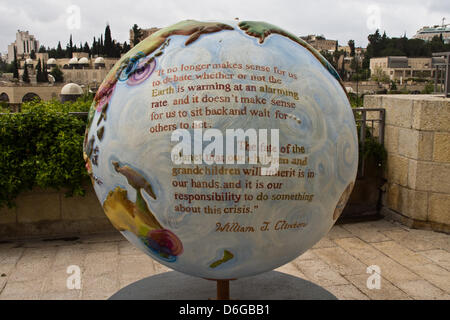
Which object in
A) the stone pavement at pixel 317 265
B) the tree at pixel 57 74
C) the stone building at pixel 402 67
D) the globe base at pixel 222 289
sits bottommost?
the stone pavement at pixel 317 265

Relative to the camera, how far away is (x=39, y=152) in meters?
6.32

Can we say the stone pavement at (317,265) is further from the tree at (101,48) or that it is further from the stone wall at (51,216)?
the tree at (101,48)

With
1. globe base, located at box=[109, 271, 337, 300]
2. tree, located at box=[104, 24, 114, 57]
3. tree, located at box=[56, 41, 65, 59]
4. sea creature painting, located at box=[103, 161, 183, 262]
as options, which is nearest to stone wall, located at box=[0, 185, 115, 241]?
globe base, located at box=[109, 271, 337, 300]

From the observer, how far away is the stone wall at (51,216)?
658 centimetres

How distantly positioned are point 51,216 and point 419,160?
203 inches

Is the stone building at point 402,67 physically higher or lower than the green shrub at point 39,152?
higher

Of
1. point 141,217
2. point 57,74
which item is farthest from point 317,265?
point 57,74

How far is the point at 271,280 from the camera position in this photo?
4371mm

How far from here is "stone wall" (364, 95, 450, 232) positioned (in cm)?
663

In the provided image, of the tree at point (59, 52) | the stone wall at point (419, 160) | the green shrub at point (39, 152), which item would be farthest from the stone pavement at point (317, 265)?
the tree at point (59, 52)

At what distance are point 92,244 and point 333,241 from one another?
3218 mm

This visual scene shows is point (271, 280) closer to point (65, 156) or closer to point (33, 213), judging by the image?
point (65, 156)

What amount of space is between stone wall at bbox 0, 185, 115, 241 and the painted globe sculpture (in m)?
3.55

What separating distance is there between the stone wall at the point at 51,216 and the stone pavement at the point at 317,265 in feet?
0.63
